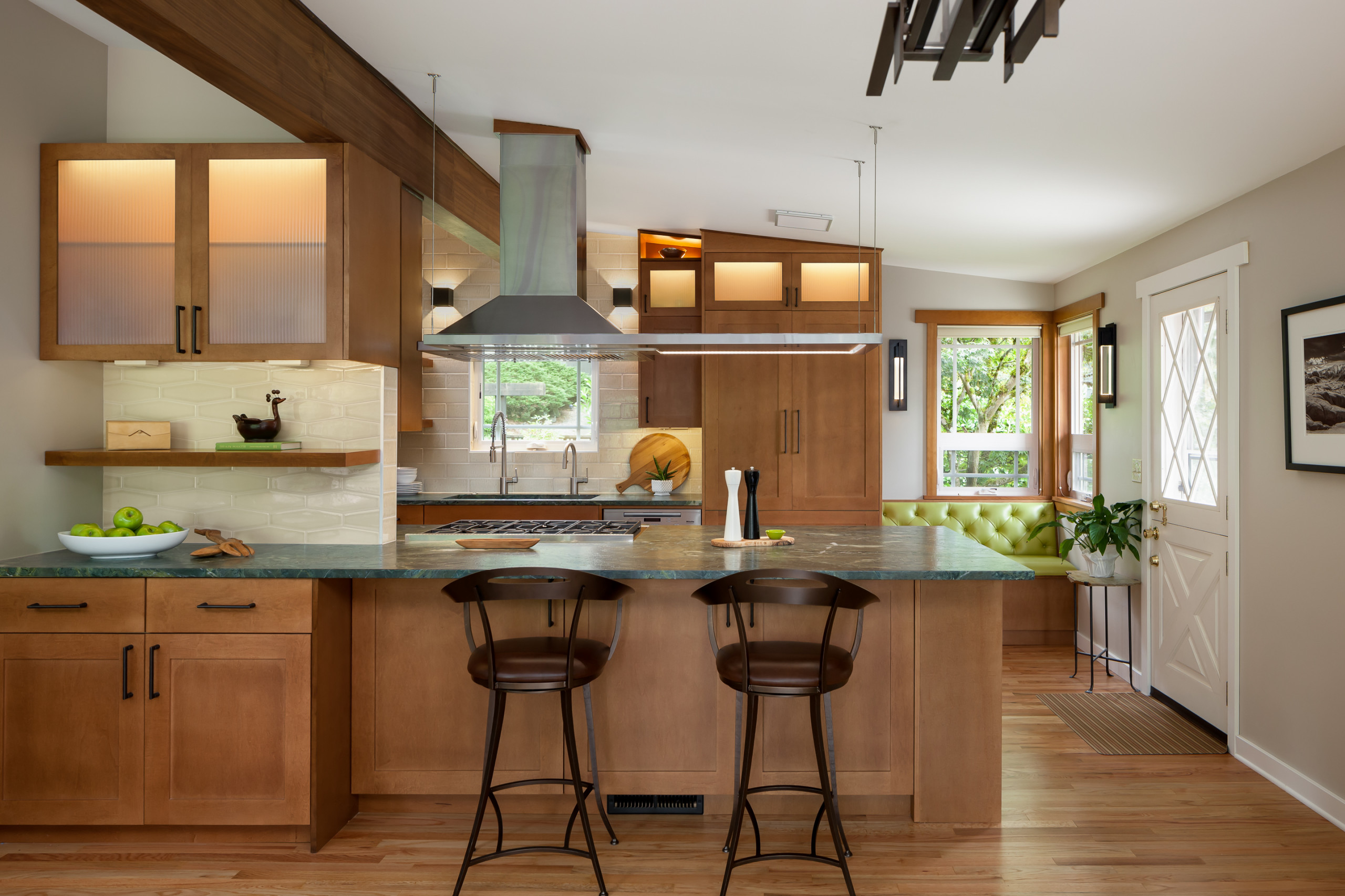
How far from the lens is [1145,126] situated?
9.17 feet

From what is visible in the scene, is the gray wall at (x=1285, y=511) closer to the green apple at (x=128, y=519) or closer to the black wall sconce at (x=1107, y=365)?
the black wall sconce at (x=1107, y=365)

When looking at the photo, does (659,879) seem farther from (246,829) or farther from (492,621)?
(246,829)

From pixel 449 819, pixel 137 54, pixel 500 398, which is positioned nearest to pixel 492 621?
pixel 449 819

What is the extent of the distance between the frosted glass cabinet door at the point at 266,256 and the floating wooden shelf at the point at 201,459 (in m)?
0.36

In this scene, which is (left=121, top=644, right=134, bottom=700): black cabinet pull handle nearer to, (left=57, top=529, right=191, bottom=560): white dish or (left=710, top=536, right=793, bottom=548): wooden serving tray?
(left=57, top=529, right=191, bottom=560): white dish

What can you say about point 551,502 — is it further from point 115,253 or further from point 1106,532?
point 1106,532

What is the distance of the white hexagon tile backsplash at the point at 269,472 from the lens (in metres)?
3.30

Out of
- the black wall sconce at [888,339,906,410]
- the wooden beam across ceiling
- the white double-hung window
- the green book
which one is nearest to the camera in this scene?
the wooden beam across ceiling

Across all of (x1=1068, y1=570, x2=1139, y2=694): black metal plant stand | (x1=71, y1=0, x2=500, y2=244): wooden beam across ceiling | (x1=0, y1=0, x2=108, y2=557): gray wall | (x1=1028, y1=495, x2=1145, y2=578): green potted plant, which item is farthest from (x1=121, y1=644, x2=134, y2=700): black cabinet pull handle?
(x1=1028, y1=495, x2=1145, y2=578): green potted plant

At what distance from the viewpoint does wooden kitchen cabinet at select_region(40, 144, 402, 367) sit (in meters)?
3.03

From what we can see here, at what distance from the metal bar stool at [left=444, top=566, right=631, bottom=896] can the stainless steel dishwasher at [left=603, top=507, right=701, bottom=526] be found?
2.47 m

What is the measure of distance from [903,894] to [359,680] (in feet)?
6.37

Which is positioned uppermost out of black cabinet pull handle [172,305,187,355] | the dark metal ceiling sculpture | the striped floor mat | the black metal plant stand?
the dark metal ceiling sculpture

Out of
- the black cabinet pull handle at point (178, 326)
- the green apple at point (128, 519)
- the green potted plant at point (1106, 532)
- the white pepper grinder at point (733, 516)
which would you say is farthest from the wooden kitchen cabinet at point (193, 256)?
the green potted plant at point (1106, 532)
